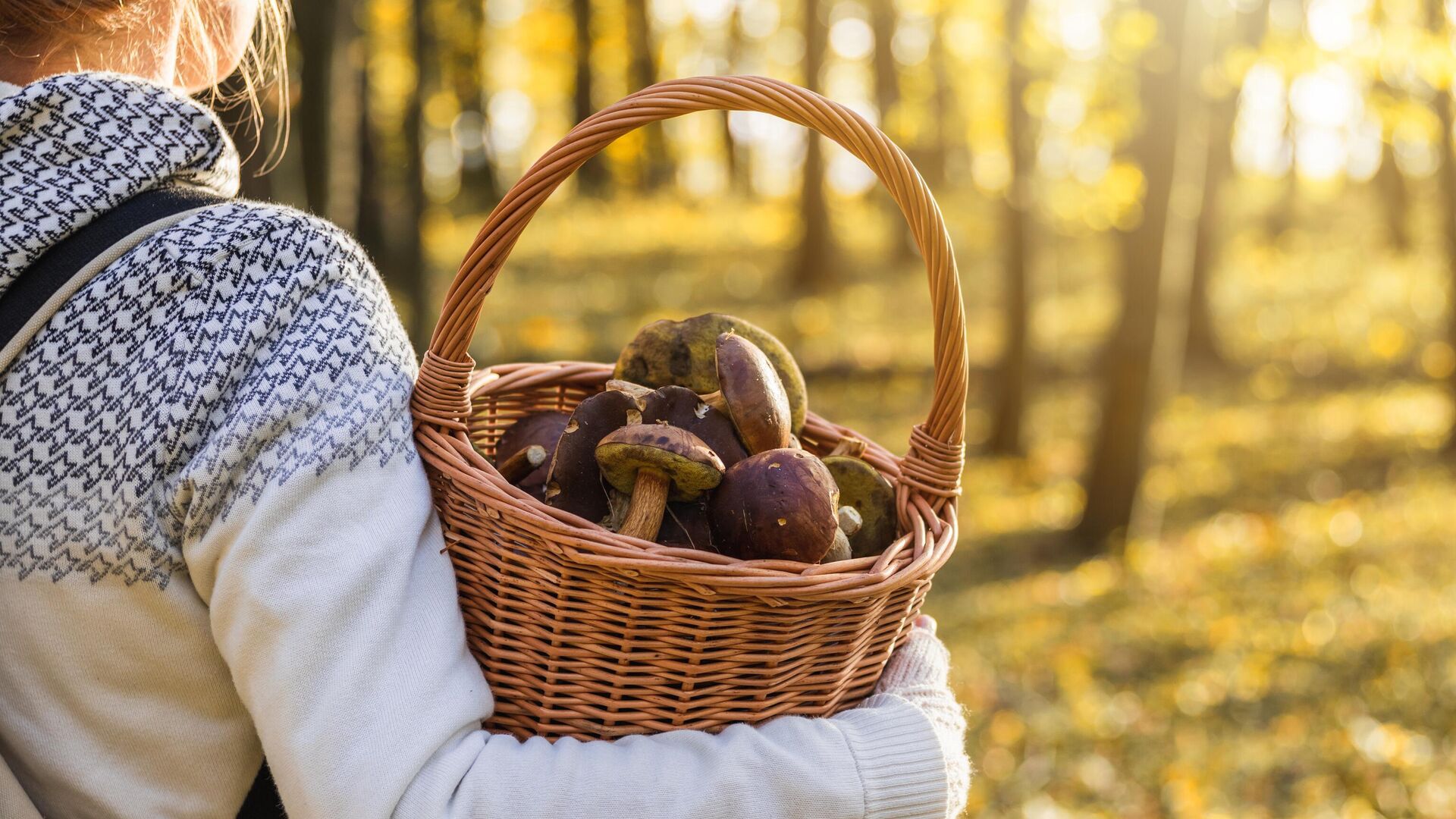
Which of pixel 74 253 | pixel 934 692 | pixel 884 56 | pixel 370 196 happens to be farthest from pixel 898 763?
pixel 884 56

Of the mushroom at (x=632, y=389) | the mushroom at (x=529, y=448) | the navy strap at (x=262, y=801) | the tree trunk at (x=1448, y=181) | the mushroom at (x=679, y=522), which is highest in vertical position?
the mushroom at (x=632, y=389)

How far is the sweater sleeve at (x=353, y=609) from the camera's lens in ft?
3.58

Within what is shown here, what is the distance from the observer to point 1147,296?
6938mm

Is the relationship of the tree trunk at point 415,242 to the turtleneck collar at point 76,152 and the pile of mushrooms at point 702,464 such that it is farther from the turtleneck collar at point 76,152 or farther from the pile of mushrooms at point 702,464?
the turtleneck collar at point 76,152

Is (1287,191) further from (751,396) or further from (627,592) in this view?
(627,592)

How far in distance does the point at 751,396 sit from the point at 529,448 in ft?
1.08

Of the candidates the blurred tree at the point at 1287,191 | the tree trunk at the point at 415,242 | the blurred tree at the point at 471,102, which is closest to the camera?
the tree trunk at the point at 415,242

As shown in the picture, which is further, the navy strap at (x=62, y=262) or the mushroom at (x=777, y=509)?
the mushroom at (x=777, y=509)

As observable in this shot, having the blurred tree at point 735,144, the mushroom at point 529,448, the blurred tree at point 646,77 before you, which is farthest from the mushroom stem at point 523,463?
the blurred tree at point 735,144

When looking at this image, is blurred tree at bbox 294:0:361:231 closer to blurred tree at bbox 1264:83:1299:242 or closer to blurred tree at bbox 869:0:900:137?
blurred tree at bbox 869:0:900:137

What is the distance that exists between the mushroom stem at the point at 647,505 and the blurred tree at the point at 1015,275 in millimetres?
7572

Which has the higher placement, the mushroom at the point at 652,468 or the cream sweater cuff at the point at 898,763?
the mushroom at the point at 652,468

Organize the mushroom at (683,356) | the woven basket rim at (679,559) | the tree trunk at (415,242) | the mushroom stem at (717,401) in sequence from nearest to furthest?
the woven basket rim at (679,559)
the mushroom stem at (717,401)
the mushroom at (683,356)
the tree trunk at (415,242)

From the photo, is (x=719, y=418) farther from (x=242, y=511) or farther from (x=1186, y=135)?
(x=1186, y=135)
